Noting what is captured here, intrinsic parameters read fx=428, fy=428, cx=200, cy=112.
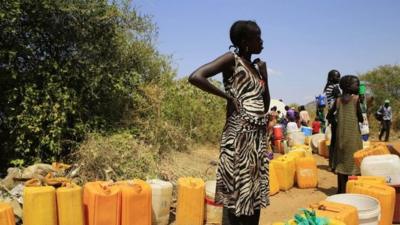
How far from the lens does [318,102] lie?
11516mm

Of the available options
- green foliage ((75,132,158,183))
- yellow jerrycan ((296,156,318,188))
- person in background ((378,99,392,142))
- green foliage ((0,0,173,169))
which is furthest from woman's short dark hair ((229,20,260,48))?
person in background ((378,99,392,142))

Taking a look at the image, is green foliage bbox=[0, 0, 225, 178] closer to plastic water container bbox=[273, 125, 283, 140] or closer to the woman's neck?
plastic water container bbox=[273, 125, 283, 140]

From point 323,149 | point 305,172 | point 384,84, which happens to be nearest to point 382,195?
point 305,172

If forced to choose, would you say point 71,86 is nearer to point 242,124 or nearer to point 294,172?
point 294,172

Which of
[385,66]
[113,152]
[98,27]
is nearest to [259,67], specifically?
[113,152]

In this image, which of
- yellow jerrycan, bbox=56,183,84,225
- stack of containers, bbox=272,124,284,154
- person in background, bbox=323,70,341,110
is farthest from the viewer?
stack of containers, bbox=272,124,284,154

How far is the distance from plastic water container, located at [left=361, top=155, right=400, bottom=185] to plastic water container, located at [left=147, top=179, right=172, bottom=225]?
7.59 feet

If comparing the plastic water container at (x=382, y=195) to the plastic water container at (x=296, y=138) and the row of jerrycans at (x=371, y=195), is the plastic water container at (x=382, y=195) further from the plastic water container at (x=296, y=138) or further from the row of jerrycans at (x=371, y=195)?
the plastic water container at (x=296, y=138)

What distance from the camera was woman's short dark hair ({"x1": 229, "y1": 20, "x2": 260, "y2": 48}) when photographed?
2.72 metres

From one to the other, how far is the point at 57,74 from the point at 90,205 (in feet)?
10.2

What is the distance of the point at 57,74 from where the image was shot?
666cm

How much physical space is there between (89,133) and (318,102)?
6879mm

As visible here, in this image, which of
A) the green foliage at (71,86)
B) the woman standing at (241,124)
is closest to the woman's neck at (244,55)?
the woman standing at (241,124)

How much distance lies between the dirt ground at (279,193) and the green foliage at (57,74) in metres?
1.48
